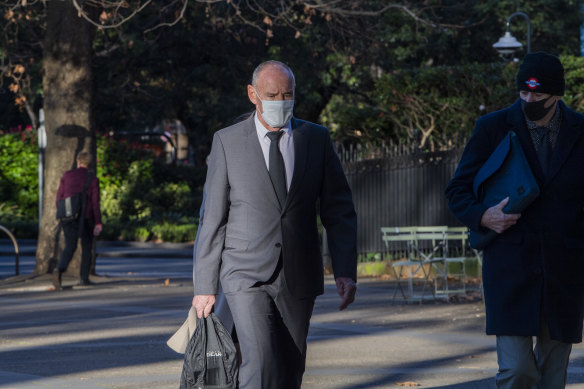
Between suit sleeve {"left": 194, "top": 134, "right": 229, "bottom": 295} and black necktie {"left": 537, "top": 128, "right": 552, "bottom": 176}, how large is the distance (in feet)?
4.68

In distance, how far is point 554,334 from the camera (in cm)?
502

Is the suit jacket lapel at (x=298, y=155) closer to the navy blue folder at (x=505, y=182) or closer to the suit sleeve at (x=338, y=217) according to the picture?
the suit sleeve at (x=338, y=217)

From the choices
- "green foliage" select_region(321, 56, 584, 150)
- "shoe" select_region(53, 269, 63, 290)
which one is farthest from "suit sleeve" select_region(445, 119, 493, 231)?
"green foliage" select_region(321, 56, 584, 150)

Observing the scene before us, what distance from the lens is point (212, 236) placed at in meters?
5.11

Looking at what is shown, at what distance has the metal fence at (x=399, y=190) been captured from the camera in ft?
58.0

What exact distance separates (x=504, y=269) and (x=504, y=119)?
70cm

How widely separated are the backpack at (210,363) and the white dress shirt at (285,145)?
0.76m

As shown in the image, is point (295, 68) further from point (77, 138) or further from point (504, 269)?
point (504, 269)

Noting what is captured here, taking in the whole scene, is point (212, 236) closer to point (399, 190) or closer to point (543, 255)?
point (543, 255)

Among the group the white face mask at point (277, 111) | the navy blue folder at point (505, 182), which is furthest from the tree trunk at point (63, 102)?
the navy blue folder at point (505, 182)

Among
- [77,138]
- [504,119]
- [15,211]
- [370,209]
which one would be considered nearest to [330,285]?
[370,209]

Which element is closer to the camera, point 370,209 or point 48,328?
point 48,328

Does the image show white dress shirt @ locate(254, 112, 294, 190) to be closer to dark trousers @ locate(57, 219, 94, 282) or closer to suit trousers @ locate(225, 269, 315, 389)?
suit trousers @ locate(225, 269, 315, 389)

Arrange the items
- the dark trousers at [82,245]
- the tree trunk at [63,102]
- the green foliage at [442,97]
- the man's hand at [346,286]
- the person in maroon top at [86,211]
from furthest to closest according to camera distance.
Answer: the green foliage at [442,97], the tree trunk at [63,102], the person in maroon top at [86,211], the dark trousers at [82,245], the man's hand at [346,286]
